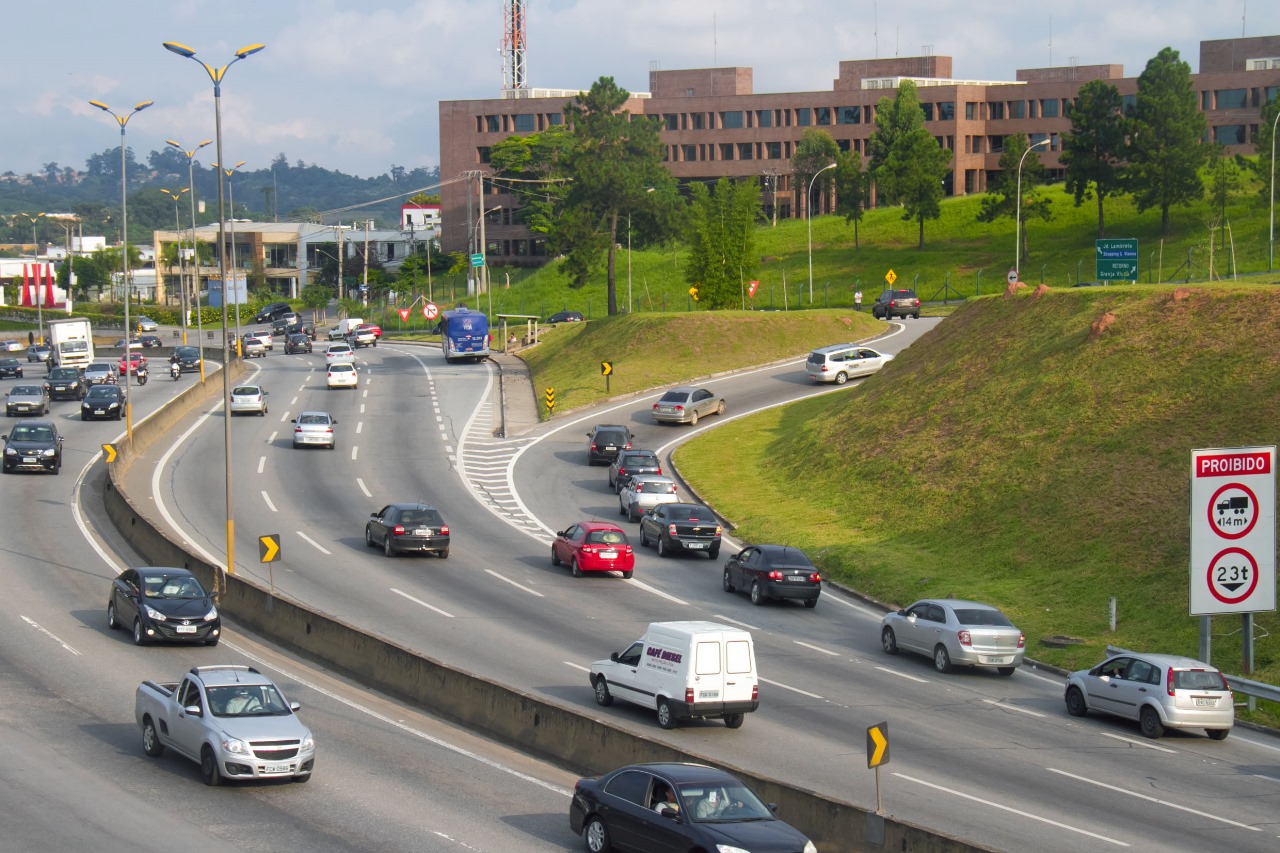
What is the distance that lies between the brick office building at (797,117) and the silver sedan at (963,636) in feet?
364

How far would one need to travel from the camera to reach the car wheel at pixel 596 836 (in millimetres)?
16406

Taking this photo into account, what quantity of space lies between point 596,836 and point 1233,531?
1814cm

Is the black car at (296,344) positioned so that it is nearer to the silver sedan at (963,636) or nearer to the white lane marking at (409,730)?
the white lane marking at (409,730)

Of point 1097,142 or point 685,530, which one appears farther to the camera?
point 1097,142

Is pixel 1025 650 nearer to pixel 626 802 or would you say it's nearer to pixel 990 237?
pixel 626 802

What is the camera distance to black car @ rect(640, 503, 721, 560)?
41031 mm

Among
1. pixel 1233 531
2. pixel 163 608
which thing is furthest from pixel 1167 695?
pixel 163 608

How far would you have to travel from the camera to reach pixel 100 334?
127 metres

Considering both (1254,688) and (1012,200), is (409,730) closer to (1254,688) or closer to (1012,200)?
(1254,688)

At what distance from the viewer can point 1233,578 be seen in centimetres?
2875

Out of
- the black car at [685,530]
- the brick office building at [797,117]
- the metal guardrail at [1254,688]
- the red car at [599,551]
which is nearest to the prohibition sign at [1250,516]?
the metal guardrail at [1254,688]

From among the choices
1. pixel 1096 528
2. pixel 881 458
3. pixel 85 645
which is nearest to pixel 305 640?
pixel 85 645

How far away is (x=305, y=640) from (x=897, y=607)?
1520cm

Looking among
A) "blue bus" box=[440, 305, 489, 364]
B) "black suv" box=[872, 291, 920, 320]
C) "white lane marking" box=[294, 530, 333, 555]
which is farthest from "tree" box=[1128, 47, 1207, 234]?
"white lane marking" box=[294, 530, 333, 555]
